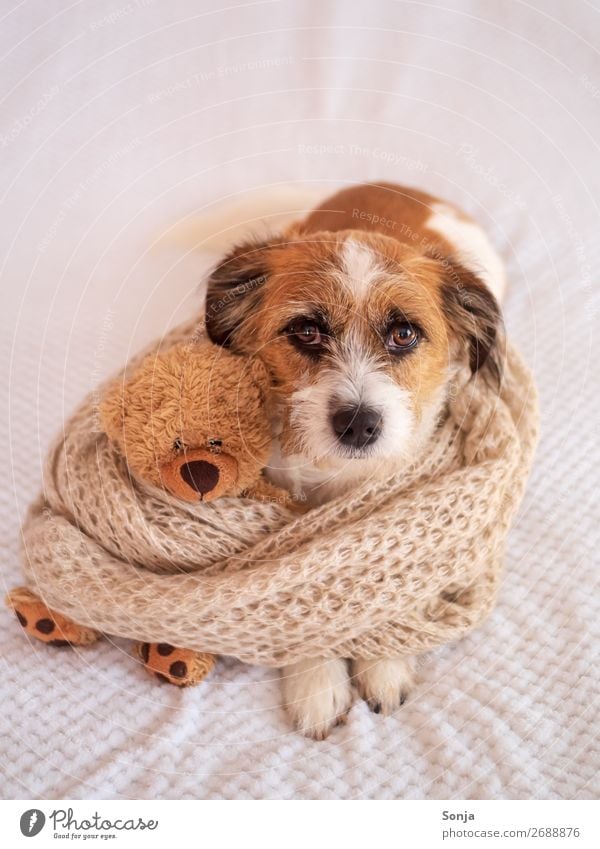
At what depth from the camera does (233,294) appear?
1277mm

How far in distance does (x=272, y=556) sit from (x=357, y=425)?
0.28 m

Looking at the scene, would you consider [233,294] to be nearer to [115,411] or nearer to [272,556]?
[115,411]

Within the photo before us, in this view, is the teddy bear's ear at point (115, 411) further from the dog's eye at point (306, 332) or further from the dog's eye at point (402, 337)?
the dog's eye at point (402, 337)

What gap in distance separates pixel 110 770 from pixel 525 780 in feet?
2.15

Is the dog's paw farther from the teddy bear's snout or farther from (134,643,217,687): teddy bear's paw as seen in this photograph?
the teddy bear's snout

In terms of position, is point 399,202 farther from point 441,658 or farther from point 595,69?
point 441,658

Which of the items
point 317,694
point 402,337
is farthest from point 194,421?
point 317,694

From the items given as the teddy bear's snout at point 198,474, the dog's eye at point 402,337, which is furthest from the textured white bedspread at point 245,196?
the dog's eye at point 402,337

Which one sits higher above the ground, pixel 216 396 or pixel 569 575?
pixel 216 396

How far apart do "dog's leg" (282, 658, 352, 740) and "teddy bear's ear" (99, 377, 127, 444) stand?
1.70 ft

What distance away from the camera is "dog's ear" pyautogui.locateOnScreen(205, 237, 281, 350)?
→ 4.15 ft

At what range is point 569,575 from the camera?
58.7 inches

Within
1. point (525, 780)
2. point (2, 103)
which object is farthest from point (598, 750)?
point (2, 103)
